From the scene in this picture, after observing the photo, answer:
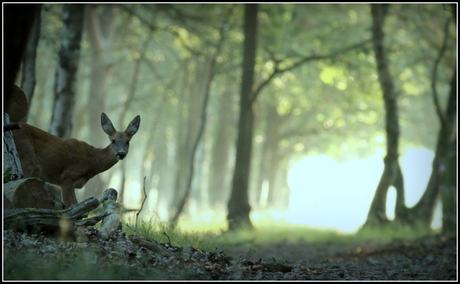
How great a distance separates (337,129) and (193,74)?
14.5 m

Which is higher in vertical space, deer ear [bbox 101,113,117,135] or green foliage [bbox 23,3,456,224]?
green foliage [bbox 23,3,456,224]

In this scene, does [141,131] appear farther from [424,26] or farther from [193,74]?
[424,26]

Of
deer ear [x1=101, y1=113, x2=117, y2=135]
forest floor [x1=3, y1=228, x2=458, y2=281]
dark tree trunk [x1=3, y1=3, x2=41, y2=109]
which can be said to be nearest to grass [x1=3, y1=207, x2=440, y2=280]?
forest floor [x1=3, y1=228, x2=458, y2=281]

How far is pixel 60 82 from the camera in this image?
48.0 ft

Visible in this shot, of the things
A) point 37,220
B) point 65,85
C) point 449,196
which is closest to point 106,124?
point 37,220

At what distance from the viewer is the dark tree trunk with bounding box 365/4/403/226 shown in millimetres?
20406

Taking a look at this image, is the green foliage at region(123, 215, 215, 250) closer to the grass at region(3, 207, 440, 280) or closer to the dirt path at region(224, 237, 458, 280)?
the grass at region(3, 207, 440, 280)

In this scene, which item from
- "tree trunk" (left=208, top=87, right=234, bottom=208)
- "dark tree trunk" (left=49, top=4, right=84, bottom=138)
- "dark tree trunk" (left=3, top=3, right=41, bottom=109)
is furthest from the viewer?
"tree trunk" (left=208, top=87, right=234, bottom=208)

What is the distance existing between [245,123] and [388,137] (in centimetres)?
464

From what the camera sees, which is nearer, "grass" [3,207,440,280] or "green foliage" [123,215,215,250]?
"grass" [3,207,440,280]

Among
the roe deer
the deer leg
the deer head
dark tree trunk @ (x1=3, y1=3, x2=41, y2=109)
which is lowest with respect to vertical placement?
the deer leg

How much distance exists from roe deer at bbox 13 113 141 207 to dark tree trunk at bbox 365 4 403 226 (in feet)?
37.8

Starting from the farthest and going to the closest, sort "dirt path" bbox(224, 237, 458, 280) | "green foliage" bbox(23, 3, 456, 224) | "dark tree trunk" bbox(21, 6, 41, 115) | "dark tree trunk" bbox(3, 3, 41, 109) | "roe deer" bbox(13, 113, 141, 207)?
"green foliage" bbox(23, 3, 456, 224)
"dark tree trunk" bbox(21, 6, 41, 115)
"roe deer" bbox(13, 113, 141, 207)
"dirt path" bbox(224, 237, 458, 280)
"dark tree trunk" bbox(3, 3, 41, 109)

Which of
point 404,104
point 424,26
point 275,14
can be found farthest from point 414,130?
point 275,14
